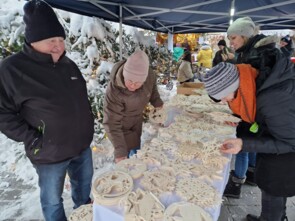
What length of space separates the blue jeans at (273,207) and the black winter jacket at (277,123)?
8 cm

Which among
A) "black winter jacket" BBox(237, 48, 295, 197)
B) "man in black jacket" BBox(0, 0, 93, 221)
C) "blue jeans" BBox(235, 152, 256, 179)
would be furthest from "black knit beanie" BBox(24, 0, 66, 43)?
"blue jeans" BBox(235, 152, 256, 179)

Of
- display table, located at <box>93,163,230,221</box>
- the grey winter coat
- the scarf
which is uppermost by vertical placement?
the scarf

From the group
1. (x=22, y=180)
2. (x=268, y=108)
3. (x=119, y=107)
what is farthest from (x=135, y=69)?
(x=22, y=180)

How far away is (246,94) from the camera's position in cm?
118

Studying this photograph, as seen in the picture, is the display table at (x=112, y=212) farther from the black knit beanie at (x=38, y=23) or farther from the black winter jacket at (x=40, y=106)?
the black knit beanie at (x=38, y=23)

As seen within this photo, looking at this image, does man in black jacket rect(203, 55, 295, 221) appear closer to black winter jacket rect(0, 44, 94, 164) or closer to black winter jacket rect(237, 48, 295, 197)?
black winter jacket rect(237, 48, 295, 197)

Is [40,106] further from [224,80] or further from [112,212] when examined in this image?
[224,80]

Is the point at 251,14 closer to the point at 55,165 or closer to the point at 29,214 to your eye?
the point at 55,165

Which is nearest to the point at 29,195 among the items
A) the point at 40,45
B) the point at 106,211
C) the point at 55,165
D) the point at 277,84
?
the point at 55,165

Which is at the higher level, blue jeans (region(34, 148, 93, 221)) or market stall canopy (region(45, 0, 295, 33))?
market stall canopy (region(45, 0, 295, 33))

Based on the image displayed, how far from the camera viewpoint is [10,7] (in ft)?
12.0

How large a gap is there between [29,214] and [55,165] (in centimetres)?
108

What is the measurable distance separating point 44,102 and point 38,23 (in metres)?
0.47

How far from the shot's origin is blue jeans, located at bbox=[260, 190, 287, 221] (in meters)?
1.46
